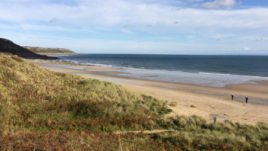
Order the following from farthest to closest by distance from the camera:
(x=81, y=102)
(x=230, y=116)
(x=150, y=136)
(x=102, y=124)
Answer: (x=230, y=116), (x=81, y=102), (x=102, y=124), (x=150, y=136)

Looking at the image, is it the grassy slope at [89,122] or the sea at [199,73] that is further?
the sea at [199,73]

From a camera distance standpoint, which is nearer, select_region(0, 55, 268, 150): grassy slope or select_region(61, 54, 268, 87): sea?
select_region(0, 55, 268, 150): grassy slope

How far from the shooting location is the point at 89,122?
16641 mm

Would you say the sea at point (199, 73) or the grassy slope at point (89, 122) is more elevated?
the grassy slope at point (89, 122)

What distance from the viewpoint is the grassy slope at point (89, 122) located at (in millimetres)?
12328

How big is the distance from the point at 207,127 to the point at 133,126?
3.56 m

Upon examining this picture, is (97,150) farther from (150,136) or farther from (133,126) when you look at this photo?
(133,126)

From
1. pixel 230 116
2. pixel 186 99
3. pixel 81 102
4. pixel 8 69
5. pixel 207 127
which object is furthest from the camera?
pixel 186 99

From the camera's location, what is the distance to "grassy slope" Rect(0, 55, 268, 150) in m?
12.3

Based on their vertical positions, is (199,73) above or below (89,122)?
below

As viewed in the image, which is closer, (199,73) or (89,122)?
(89,122)

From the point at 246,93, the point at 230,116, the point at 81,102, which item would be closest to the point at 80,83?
the point at 81,102

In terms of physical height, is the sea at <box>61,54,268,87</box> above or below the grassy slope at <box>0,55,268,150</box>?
below

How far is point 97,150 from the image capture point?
11.0 meters
